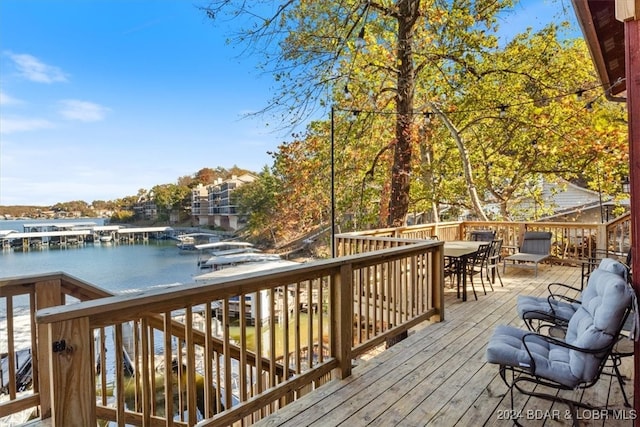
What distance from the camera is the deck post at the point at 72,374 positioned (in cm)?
148

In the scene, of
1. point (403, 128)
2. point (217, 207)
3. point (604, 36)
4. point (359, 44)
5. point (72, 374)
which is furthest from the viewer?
point (217, 207)

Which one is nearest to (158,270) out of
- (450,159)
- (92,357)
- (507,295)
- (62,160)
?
(62,160)

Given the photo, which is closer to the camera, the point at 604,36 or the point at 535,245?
the point at 604,36

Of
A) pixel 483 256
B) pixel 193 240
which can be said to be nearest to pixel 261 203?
pixel 193 240

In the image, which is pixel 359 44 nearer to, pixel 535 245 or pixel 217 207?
pixel 535 245

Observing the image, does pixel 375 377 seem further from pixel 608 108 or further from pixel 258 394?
pixel 608 108

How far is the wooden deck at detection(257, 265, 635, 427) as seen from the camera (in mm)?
2289

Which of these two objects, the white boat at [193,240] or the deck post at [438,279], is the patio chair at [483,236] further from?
the white boat at [193,240]

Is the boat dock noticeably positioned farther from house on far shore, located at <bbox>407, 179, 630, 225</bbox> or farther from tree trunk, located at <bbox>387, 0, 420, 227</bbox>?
house on far shore, located at <bbox>407, 179, 630, 225</bbox>

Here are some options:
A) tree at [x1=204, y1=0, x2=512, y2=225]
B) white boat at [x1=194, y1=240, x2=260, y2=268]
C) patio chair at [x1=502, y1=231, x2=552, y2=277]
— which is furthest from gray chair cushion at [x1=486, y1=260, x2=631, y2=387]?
white boat at [x1=194, y1=240, x2=260, y2=268]

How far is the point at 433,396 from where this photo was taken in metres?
2.59

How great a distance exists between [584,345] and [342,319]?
157cm

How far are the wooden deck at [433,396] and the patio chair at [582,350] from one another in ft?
0.56

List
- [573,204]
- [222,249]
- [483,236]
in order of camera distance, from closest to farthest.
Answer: [483,236] → [573,204] → [222,249]
